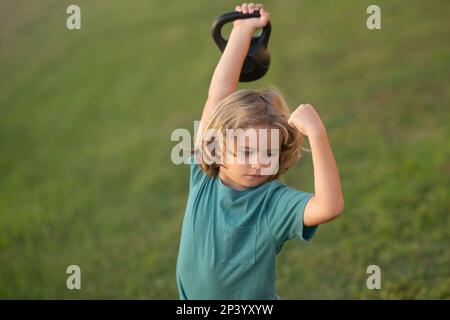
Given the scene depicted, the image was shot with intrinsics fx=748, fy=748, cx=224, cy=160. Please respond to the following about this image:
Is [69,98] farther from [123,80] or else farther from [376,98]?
[376,98]

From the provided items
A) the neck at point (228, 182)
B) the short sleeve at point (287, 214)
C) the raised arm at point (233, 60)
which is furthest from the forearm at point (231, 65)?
the short sleeve at point (287, 214)

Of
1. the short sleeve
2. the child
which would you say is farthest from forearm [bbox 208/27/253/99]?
the short sleeve

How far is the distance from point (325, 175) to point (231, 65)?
0.83 m

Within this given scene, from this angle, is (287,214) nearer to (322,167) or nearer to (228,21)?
(322,167)

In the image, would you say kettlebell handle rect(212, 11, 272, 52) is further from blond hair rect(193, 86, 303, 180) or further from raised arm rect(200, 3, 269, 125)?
blond hair rect(193, 86, 303, 180)

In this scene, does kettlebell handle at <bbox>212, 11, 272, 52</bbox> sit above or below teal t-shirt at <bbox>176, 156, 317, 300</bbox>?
above

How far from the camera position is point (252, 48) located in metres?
3.21

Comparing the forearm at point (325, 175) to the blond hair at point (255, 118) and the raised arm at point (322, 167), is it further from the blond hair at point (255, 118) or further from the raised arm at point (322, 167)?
the blond hair at point (255, 118)

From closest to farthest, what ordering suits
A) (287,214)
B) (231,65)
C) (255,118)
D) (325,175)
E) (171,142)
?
1. (325,175)
2. (287,214)
3. (255,118)
4. (231,65)
5. (171,142)

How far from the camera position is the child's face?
260cm

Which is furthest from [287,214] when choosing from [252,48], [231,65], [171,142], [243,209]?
[171,142]

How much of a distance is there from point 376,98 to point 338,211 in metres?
6.12

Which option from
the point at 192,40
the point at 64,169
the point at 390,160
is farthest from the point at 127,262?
the point at 192,40

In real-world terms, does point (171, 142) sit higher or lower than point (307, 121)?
lower
